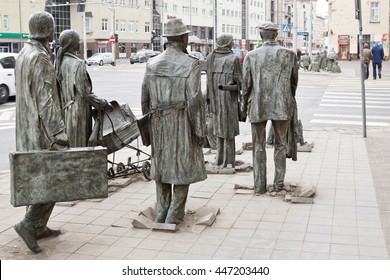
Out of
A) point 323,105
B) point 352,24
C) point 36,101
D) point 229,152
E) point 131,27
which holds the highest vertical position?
point 131,27

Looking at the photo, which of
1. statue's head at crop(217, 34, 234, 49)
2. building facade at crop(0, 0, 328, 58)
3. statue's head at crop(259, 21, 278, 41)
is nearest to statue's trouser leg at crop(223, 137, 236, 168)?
statue's head at crop(217, 34, 234, 49)

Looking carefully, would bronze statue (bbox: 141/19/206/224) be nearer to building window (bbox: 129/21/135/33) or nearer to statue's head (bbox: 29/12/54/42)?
statue's head (bbox: 29/12/54/42)

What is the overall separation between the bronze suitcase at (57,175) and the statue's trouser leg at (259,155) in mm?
2738

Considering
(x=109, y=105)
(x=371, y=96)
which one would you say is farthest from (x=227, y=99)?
(x=371, y=96)

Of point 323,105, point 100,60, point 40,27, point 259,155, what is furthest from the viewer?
point 100,60

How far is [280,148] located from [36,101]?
3459 mm

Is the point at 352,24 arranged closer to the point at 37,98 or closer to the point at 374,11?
the point at 374,11

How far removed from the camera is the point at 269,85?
7426 mm

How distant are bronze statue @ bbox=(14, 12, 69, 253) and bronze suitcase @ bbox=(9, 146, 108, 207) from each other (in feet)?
0.61

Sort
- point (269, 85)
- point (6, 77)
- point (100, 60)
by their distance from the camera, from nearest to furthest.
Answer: point (269, 85)
point (6, 77)
point (100, 60)

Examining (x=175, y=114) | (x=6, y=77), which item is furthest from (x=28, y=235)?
(x=6, y=77)

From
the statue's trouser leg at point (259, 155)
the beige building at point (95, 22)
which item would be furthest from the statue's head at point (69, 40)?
the beige building at point (95, 22)

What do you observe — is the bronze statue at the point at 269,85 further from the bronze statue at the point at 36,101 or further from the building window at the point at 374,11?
the building window at the point at 374,11

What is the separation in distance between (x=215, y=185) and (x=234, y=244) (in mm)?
2678
